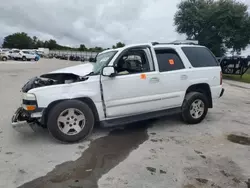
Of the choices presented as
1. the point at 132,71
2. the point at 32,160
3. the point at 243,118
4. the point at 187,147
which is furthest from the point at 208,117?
the point at 32,160

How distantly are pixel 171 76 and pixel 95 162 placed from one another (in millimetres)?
2561

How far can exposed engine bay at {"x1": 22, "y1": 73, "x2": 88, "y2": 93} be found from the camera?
4.32 meters

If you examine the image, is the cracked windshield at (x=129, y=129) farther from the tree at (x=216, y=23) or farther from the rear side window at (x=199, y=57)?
the tree at (x=216, y=23)

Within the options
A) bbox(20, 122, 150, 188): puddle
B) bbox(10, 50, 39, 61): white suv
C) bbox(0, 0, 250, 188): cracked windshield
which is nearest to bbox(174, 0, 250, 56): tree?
bbox(0, 0, 250, 188): cracked windshield

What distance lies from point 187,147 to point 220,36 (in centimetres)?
2343

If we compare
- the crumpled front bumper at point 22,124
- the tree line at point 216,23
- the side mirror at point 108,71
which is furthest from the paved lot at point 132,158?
the tree line at point 216,23

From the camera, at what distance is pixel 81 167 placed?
3375mm

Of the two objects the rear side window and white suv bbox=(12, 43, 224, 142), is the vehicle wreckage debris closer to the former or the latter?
white suv bbox=(12, 43, 224, 142)

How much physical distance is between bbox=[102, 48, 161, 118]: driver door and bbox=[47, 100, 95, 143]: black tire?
1.37ft

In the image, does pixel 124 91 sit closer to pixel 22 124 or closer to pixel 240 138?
pixel 22 124

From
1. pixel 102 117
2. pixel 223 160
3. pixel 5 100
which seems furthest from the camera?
pixel 5 100

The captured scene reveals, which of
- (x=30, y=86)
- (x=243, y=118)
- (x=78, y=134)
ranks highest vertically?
(x=30, y=86)

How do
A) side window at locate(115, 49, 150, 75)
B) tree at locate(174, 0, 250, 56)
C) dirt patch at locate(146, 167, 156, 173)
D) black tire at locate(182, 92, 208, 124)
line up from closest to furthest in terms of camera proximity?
1. dirt patch at locate(146, 167, 156, 173)
2. side window at locate(115, 49, 150, 75)
3. black tire at locate(182, 92, 208, 124)
4. tree at locate(174, 0, 250, 56)

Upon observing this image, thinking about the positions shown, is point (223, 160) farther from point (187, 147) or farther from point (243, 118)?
point (243, 118)
